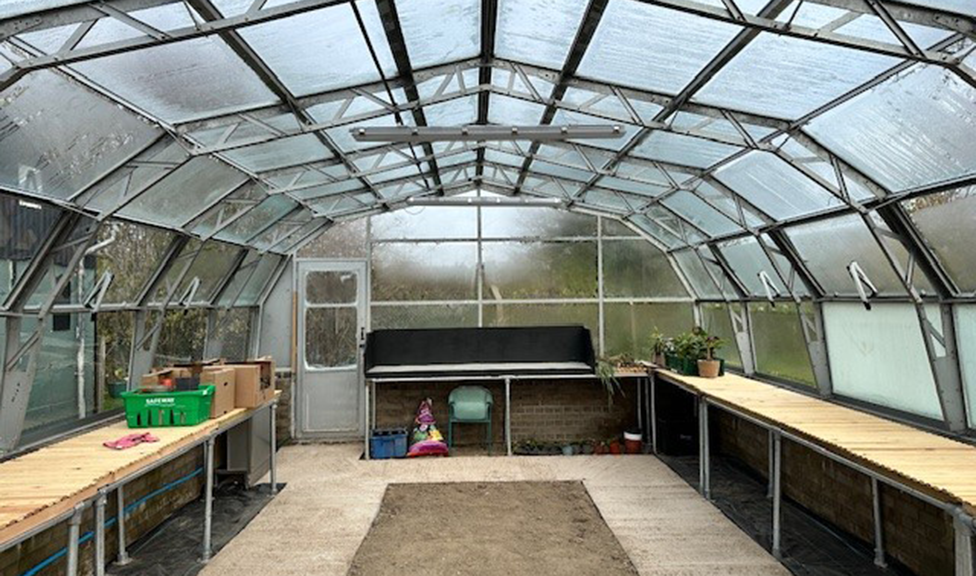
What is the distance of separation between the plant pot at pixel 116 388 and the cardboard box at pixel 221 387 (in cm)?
75

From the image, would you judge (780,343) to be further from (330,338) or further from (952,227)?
(330,338)

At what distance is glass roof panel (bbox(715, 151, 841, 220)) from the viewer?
4.58 meters

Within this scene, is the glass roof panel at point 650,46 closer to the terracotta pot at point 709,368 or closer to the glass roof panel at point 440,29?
the glass roof panel at point 440,29

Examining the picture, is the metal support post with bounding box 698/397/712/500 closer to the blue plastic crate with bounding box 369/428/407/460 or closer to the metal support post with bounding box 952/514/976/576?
the metal support post with bounding box 952/514/976/576

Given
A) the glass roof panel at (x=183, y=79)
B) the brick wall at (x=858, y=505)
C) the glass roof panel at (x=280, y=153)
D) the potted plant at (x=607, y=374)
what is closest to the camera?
the glass roof panel at (x=183, y=79)

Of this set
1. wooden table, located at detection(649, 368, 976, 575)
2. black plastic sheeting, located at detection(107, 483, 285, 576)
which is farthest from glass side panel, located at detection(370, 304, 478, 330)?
wooden table, located at detection(649, 368, 976, 575)

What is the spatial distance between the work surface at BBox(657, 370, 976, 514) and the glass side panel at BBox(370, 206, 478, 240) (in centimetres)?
392

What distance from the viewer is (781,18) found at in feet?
9.53

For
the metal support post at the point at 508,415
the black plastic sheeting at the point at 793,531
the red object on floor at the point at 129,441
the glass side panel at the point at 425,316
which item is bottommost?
the black plastic sheeting at the point at 793,531

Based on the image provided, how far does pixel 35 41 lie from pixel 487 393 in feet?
19.6

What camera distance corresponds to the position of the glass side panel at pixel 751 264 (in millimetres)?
6125

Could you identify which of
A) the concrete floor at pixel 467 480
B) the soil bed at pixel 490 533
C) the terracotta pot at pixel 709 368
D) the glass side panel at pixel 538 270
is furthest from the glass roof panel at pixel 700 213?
the soil bed at pixel 490 533

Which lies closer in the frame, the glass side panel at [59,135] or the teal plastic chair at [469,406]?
the glass side panel at [59,135]

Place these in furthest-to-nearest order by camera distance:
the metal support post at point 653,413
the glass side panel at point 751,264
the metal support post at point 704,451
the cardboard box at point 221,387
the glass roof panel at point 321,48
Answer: the metal support post at point 653,413
the glass side panel at point 751,264
the metal support post at point 704,451
the cardboard box at point 221,387
the glass roof panel at point 321,48
